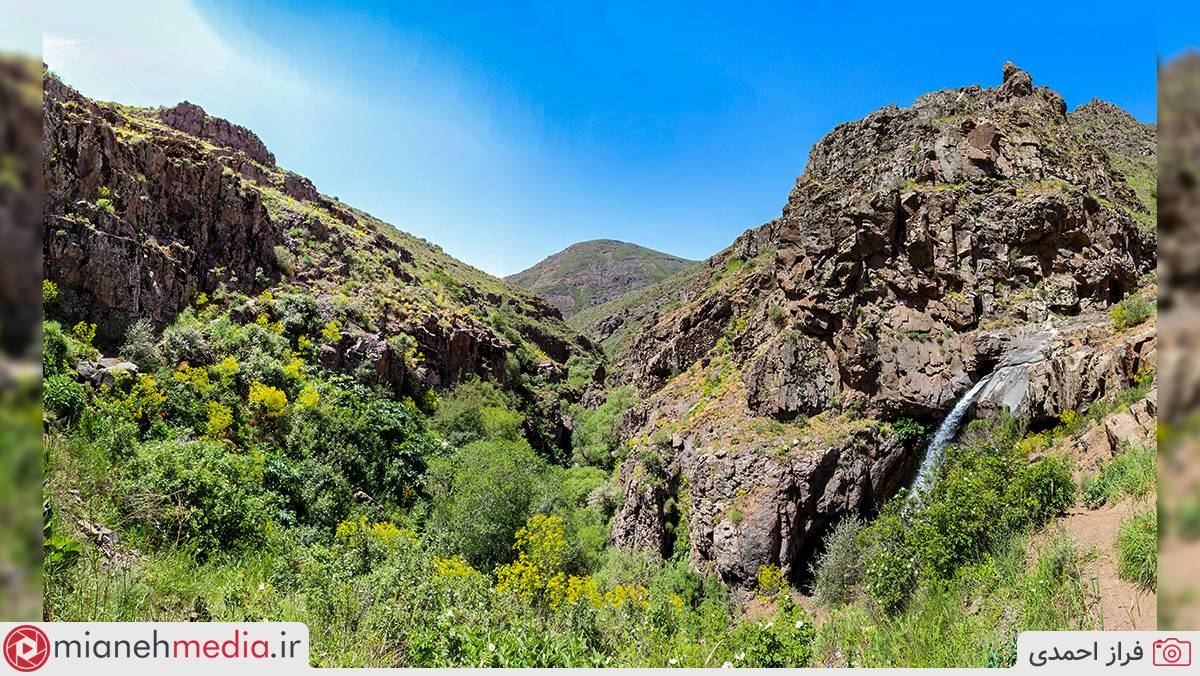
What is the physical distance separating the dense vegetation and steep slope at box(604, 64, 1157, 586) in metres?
1.39

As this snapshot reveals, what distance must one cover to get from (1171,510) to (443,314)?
32.2 meters

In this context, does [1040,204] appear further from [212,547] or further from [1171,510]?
[212,547]

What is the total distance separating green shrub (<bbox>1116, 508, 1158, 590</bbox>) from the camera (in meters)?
3.89

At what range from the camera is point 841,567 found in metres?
12.9

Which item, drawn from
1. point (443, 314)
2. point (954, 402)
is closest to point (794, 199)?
point (954, 402)

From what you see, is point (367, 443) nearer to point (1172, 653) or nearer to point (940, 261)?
point (1172, 653)

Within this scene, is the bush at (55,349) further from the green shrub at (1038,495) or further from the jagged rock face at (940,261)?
the jagged rock face at (940,261)

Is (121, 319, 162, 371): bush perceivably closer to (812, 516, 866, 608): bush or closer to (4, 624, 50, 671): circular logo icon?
(4, 624, 50, 671): circular logo icon

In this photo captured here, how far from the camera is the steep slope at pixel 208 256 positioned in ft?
48.9

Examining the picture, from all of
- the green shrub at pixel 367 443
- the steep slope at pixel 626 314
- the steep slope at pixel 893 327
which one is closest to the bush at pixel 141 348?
the green shrub at pixel 367 443

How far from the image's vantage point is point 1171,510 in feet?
7.38

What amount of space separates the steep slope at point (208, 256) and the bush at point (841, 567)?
20348mm

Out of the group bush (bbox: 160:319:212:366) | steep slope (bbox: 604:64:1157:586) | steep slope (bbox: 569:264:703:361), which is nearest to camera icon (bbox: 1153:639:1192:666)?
steep slope (bbox: 604:64:1157:586)

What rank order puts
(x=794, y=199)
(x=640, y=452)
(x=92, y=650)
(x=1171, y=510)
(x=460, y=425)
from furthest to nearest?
(x=794, y=199) < (x=460, y=425) < (x=640, y=452) < (x=92, y=650) < (x=1171, y=510)
